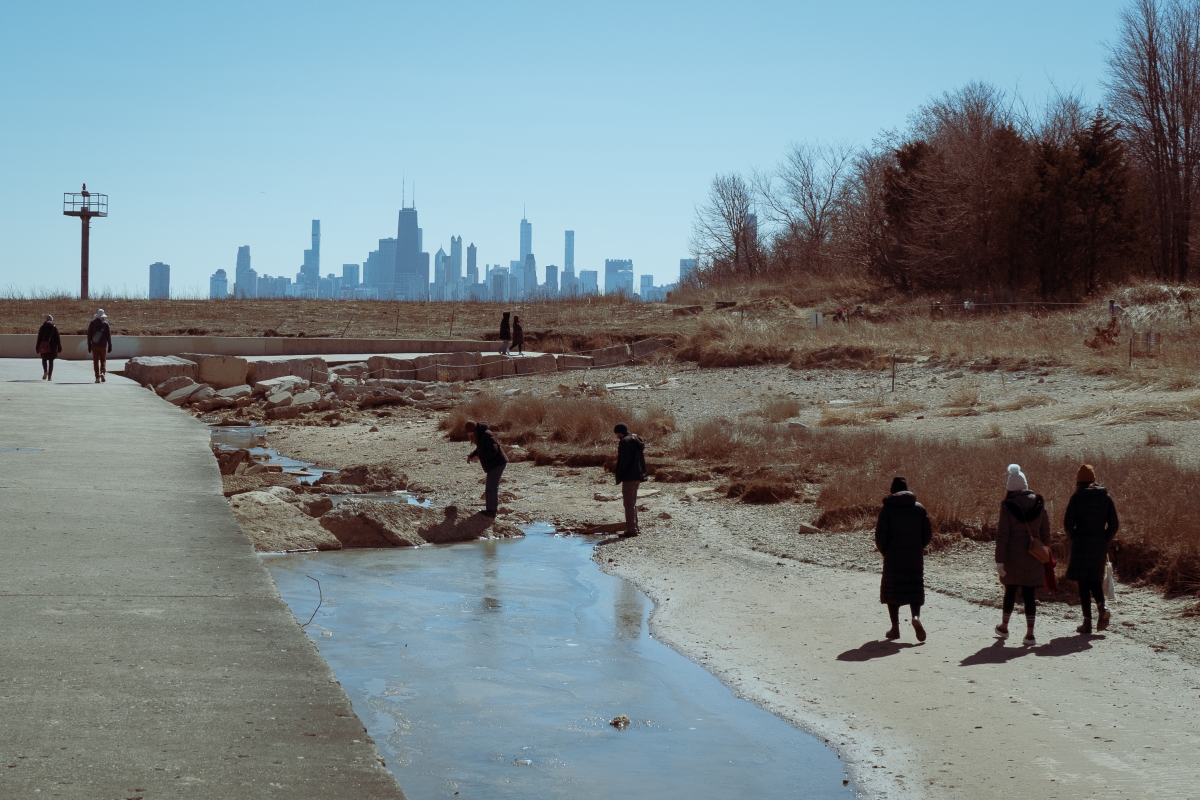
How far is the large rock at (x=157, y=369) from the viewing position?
105ft

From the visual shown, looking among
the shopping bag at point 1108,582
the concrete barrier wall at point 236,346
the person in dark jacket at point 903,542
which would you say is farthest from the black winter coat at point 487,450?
the concrete barrier wall at point 236,346

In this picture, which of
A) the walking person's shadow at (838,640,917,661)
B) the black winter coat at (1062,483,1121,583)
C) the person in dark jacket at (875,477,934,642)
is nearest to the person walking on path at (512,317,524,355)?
the walking person's shadow at (838,640,917,661)

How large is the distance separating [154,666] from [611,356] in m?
32.9

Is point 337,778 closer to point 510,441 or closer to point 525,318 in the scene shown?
point 510,441

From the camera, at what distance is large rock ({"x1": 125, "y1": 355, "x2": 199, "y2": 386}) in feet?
105

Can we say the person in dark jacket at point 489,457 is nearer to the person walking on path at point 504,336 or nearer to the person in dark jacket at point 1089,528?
the person in dark jacket at point 1089,528

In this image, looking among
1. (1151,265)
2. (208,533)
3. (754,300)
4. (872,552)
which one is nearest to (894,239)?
(754,300)

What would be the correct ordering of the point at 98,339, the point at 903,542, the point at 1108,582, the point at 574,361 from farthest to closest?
the point at 574,361 < the point at 98,339 < the point at 1108,582 < the point at 903,542

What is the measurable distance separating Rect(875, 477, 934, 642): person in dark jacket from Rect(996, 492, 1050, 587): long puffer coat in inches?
24.5

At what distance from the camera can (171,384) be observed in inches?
1236

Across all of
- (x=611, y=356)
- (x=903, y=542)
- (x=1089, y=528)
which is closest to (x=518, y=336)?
(x=611, y=356)

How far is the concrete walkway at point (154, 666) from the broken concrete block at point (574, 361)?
26026mm

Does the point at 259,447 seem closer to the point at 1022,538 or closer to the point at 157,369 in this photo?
the point at 157,369

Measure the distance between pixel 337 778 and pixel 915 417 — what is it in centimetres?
2064
